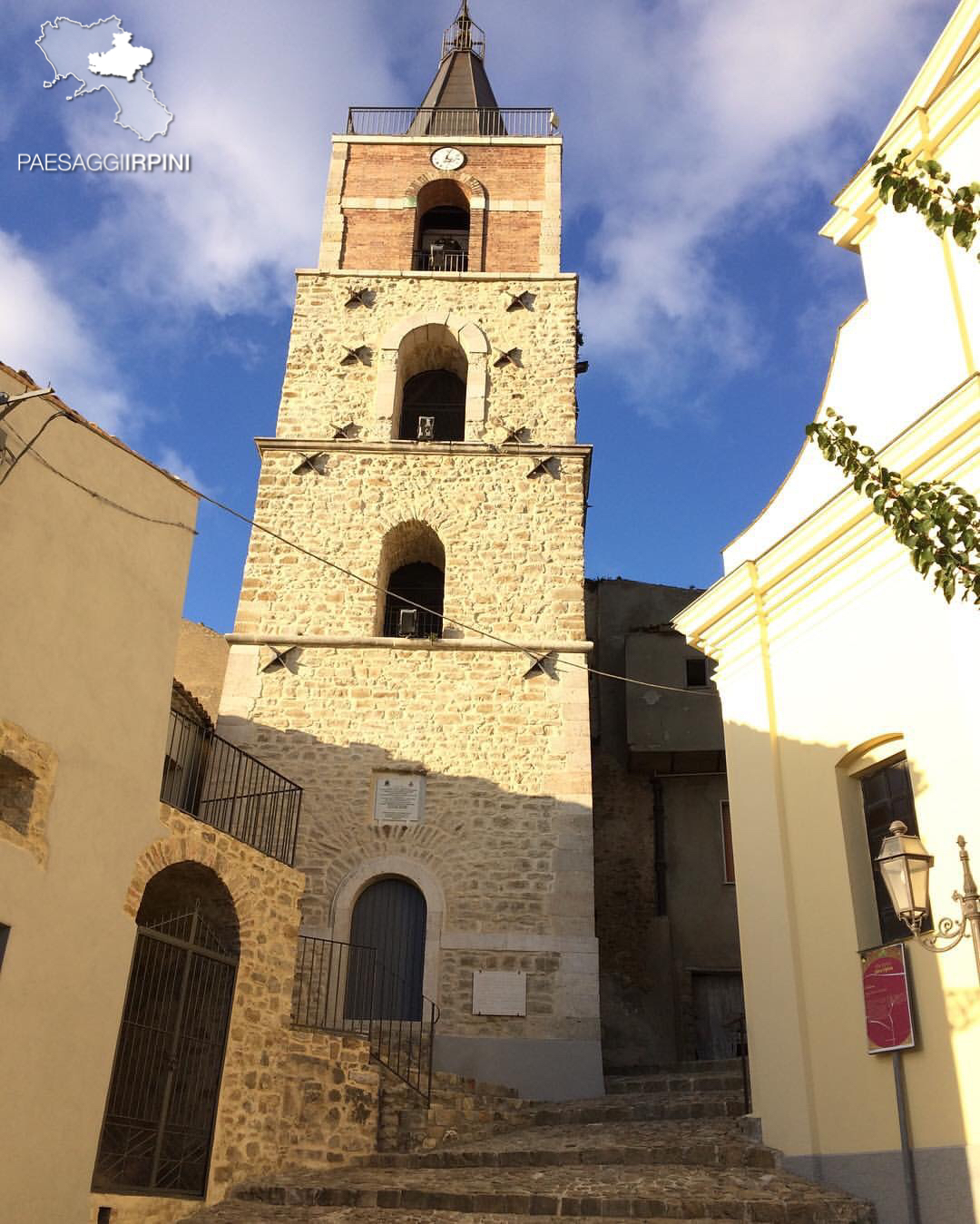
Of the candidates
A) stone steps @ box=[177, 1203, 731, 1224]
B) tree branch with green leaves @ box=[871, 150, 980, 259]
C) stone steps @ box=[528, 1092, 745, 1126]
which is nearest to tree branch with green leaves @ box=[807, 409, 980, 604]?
tree branch with green leaves @ box=[871, 150, 980, 259]

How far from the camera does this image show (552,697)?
16.1 metres

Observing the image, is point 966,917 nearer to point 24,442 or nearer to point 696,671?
point 24,442

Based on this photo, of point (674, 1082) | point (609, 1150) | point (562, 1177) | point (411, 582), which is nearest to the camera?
point (562, 1177)

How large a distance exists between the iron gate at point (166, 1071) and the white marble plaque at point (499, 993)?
4.93 m

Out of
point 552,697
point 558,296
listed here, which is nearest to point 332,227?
point 558,296

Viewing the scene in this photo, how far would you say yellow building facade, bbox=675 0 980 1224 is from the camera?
25.1ft

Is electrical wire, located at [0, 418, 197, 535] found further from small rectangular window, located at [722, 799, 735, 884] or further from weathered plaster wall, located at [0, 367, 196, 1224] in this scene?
small rectangular window, located at [722, 799, 735, 884]

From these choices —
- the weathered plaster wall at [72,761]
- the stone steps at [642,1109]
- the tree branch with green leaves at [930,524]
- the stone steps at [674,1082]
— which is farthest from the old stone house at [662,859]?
the tree branch with green leaves at [930,524]

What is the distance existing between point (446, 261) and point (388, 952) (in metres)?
12.1

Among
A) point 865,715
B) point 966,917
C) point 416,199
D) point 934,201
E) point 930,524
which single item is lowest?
point 966,917

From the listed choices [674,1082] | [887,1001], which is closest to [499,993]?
[674,1082]

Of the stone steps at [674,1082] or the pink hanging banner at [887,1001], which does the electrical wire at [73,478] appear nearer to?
the pink hanging banner at [887,1001]

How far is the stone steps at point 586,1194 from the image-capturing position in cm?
767

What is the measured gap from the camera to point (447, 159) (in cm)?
2184
